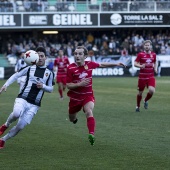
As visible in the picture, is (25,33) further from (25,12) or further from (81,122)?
(81,122)

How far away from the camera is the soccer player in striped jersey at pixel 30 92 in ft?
38.8

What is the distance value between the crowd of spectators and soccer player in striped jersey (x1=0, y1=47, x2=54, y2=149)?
116 ft

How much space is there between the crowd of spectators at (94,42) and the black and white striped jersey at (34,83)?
35.5 m

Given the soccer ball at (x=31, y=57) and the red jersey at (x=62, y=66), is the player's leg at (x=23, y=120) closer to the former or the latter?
the soccer ball at (x=31, y=57)

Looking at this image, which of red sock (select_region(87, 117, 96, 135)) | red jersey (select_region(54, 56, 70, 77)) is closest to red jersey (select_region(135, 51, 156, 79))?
red jersey (select_region(54, 56, 70, 77))

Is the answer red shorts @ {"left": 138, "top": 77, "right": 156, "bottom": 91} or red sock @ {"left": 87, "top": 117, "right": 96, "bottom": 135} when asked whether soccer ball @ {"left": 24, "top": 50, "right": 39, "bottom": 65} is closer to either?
red sock @ {"left": 87, "top": 117, "right": 96, "bottom": 135}

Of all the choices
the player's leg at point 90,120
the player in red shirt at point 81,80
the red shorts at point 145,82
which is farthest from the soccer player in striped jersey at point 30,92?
the red shorts at point 145,82

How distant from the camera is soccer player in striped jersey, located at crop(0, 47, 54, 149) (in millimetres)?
11820

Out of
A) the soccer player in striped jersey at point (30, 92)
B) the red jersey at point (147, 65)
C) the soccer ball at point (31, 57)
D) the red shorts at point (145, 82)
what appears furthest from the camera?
the red jersey at point (147, 65)

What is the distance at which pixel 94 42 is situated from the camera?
2092 inches

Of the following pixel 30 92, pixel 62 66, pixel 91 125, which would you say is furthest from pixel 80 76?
pixel 62 66

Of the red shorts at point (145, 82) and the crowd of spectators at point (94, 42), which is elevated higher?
the crowd of spectators at point (94, 42)

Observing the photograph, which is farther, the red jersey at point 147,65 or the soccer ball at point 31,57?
the red jersey at point 147,65

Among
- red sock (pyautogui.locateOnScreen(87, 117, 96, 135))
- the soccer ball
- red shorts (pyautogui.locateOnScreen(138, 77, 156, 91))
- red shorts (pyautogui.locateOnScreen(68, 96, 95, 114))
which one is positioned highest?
the soccer ball
